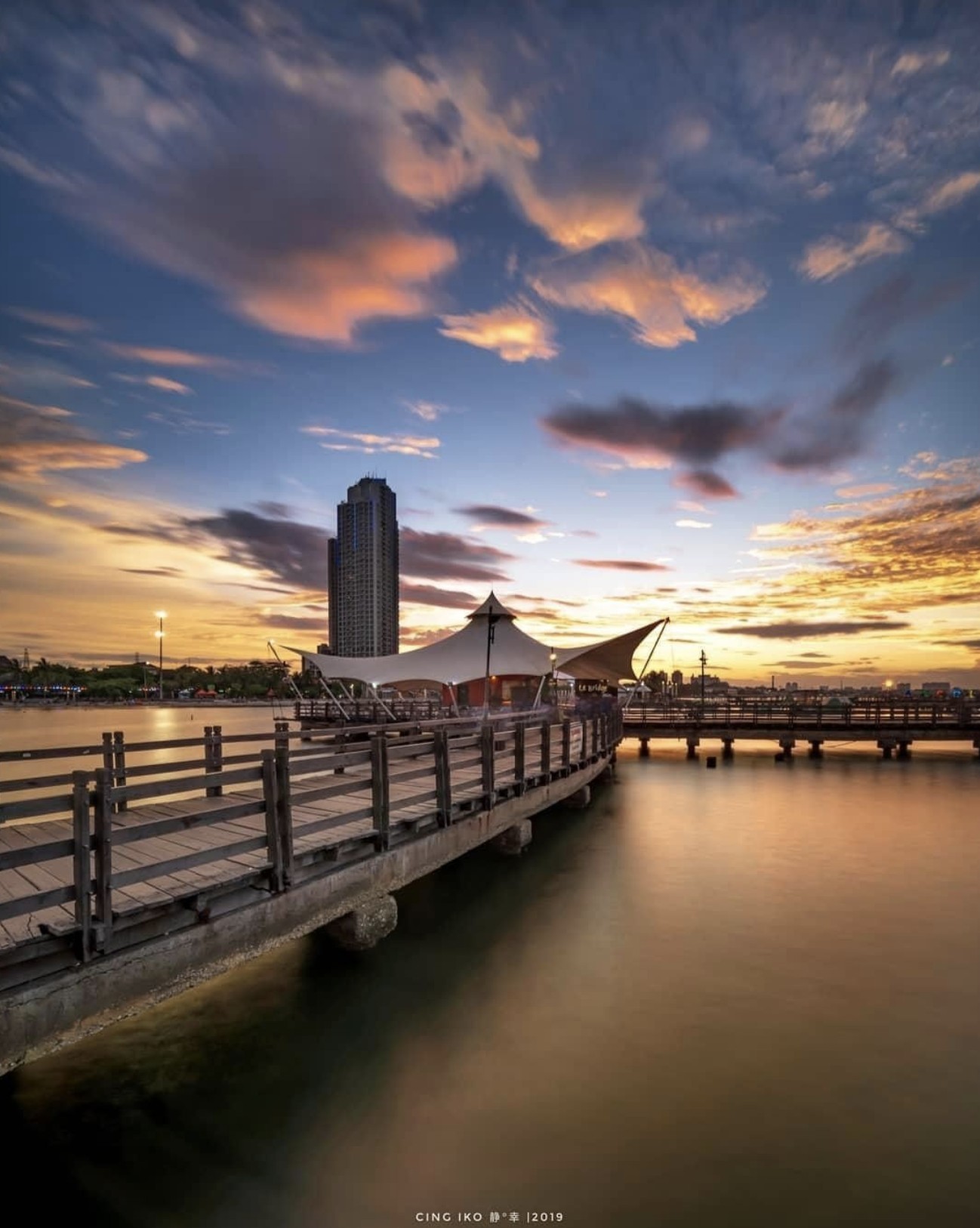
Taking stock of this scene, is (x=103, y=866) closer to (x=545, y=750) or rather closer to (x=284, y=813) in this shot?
(x=284, y=813)

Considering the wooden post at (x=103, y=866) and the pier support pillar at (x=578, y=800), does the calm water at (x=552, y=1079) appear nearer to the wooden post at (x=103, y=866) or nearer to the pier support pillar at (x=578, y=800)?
the wooden post at (x=103, y=866)

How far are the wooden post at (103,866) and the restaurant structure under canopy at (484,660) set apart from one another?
66.1 feet

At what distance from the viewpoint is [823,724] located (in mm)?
29375

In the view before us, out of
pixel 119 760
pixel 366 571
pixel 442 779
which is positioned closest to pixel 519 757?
pixel 442 779

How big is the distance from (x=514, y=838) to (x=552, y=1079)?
5.99 m

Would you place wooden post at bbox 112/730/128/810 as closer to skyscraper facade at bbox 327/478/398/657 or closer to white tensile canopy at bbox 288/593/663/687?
white tensile canopy at bbox 288/593/663/687

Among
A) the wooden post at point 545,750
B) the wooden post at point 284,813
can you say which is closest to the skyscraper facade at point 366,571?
the wooden post at point 545,750

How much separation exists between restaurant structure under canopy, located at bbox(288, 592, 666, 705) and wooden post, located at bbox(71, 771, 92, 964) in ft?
66.5

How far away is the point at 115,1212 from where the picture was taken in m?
3.86

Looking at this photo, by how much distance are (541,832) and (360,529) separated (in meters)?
143

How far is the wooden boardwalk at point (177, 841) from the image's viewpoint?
3900mm

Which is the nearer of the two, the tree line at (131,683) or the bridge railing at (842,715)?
the bridge railing at (842,715)

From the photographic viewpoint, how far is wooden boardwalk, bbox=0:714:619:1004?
3.90 m

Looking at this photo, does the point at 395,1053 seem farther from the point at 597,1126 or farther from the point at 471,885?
the point at 471,885
